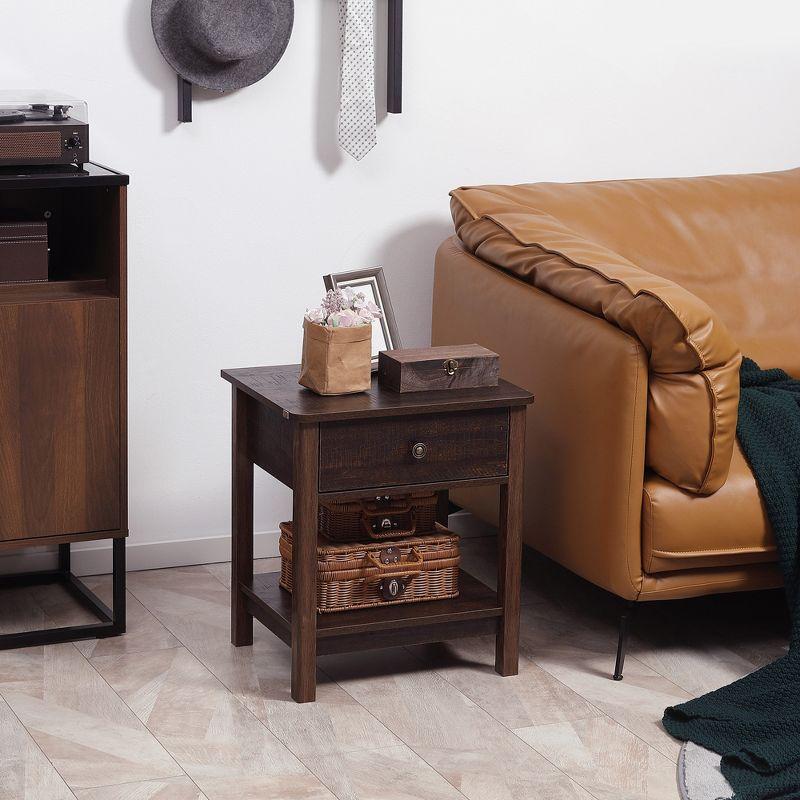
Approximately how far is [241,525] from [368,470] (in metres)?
0.38

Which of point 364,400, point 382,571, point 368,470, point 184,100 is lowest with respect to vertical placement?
point 382,571

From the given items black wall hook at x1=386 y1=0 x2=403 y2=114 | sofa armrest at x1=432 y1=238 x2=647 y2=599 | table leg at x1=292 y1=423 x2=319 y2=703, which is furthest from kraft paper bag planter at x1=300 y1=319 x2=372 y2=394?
black wall hook at x1=386 y1=0 x2=403 y2=114

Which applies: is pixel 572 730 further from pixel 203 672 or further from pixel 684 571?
pixel 203 672

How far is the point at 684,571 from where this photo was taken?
8.35 feet

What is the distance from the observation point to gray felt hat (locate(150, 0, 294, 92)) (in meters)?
2.85

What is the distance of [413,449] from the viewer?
2.41m

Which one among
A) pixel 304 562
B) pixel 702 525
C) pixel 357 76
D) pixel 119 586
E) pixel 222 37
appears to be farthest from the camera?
pixel 357 76

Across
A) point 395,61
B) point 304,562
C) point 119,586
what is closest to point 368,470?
point 304,562

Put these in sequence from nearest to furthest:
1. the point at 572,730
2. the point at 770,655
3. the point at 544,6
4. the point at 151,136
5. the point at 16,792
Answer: the point at 16,792, the point at 572,730, the point at 770,655, the point at 151,136, the point at 544,6

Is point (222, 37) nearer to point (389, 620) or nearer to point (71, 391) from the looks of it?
point (71, 391)

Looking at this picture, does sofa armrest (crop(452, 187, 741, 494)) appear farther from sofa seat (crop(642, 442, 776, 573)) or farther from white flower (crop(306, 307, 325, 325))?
white flower (crop(306, 307, 325, 325))

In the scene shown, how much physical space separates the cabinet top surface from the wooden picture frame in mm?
458

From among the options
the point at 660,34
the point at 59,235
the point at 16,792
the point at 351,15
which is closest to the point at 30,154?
the point at 59,235

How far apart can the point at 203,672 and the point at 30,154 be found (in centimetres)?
100
